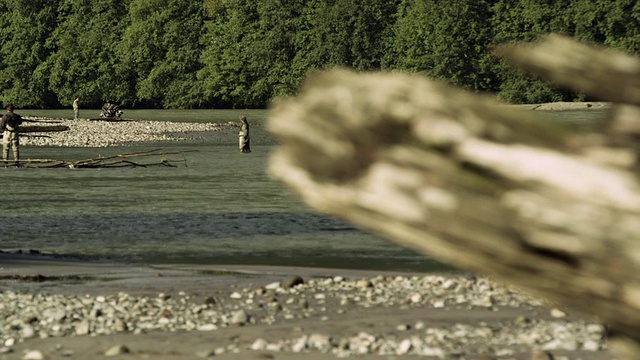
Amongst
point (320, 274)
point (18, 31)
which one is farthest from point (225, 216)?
point (18, 31)

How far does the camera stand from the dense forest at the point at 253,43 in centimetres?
11306

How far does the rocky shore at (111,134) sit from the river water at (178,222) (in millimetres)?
19917

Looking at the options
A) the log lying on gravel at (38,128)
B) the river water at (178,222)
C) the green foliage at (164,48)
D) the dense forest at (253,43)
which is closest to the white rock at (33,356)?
the river water at (178,222)

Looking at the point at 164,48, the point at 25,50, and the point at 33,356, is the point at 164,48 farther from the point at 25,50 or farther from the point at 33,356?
the point at 33,356

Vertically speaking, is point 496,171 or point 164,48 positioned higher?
point 164,48

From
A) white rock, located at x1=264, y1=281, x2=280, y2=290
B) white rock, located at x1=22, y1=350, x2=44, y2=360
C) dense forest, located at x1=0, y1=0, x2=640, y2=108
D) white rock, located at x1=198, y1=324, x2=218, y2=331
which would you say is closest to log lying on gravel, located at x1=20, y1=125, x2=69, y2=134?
white rock, located at x1=264, y1=281, x2=280, y2=290

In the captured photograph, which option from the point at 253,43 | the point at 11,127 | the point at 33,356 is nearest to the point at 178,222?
the point at 33,356

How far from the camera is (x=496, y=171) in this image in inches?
156

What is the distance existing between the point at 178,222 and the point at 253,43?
104 meters

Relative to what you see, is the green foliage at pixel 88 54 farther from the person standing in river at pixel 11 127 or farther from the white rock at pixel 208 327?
the white rock at pixel 208 327

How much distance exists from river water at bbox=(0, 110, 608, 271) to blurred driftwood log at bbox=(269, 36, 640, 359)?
45.8ft

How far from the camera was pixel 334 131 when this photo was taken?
4.10 meters

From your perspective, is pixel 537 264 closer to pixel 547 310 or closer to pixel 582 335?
pixel 582 335

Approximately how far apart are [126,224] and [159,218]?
1.38 metres
